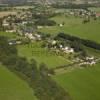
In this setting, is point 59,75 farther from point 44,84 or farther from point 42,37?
point 42,37

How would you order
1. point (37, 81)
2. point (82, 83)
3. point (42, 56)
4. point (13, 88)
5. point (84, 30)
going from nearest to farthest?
point (13, 88) < point (37, 81) < point (82, 83) < point (42, 56) < point (84, 30)

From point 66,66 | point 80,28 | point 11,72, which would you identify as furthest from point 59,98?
point 80,28

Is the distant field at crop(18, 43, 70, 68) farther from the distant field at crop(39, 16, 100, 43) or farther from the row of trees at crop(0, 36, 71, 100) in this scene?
the distant field at crop(39, 16, 100, 43)

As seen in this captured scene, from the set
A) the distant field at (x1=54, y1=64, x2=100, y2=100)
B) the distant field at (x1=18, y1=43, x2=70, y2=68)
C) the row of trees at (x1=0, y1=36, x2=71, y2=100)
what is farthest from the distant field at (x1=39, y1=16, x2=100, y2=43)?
the row of trees at (x1=0, y1=36, x2=71, y2=100)

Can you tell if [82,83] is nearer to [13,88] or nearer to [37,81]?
[37,81]

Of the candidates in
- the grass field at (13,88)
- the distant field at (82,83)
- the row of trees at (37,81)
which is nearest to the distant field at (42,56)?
the distant field at (82,83)

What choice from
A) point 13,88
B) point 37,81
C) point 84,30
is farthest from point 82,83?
point 84,30
